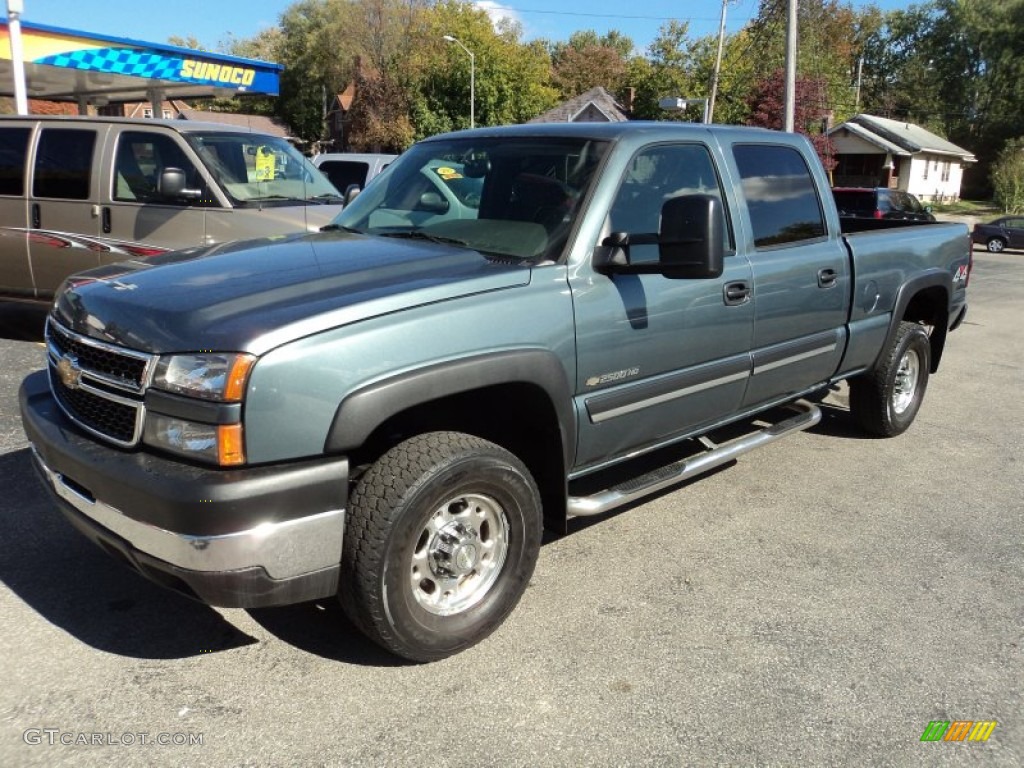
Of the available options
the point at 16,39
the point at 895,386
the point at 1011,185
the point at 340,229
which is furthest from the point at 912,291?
the point at 1011,185

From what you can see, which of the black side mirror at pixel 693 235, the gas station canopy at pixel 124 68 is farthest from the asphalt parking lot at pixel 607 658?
the gas station canopy at pixel 124 68

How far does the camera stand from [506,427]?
3377 mm

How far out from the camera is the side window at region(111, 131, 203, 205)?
7.04 m

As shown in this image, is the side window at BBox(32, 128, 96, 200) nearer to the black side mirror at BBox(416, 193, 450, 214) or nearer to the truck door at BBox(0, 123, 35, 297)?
the truck door at BBox(0, 123, 35, 297)

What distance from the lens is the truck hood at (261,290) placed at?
2557 millimetres

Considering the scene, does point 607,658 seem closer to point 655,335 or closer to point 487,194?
point 655,335

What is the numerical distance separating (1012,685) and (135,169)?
7.19 metres

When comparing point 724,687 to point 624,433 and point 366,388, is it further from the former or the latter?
point 366,388

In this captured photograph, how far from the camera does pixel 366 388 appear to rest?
2598 millimetres

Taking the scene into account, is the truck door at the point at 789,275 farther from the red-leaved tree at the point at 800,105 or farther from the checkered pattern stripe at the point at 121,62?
the red-leaved tree at the point at 800,105

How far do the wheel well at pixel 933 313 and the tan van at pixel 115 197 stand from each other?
4.72 m

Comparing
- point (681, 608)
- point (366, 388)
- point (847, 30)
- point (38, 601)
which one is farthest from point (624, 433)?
point (847, 30)

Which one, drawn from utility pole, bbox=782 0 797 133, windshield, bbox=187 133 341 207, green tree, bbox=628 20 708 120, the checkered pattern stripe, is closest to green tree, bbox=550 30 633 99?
green tree, bbox=628 20 708 120

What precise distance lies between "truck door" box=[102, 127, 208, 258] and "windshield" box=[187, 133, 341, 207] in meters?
0.20
